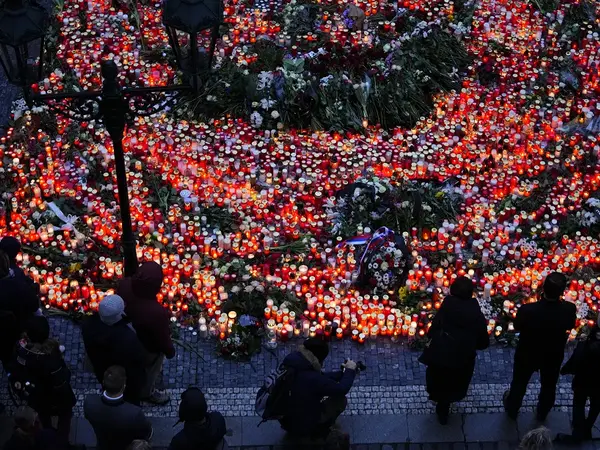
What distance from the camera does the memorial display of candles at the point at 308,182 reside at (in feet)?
32.7

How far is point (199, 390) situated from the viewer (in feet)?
23.8

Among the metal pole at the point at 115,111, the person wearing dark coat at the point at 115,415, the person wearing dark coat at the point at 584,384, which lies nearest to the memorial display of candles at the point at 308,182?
the person wearing dark coat at the point at 584,384

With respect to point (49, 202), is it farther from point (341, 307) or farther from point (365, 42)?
point (365, 42)

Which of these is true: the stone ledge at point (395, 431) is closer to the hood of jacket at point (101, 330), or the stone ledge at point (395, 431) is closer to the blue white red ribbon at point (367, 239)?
the hood of jacket at point (101, 330)

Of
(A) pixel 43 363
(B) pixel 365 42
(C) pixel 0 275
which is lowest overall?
(A) pixel 43 363

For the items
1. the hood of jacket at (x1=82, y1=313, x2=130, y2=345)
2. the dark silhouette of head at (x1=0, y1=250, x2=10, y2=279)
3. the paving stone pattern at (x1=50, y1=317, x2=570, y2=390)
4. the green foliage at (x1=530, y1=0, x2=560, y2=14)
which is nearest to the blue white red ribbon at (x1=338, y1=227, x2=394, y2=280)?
the paving stone pattern at (x1=50, y1=317, x2=570, y2=390)

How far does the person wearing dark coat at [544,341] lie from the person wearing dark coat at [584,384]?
0.56 ft

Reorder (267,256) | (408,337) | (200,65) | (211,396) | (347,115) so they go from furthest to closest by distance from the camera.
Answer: (347,115), (267,256), (408,337), (211,396), (200,65)

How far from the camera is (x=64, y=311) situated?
9.86 meters

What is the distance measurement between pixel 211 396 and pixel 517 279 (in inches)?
138

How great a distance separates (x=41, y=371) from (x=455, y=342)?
338 cm

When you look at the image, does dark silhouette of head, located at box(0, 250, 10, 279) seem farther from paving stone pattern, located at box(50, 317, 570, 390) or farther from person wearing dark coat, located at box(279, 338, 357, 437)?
person wearing dark coat, located at box(279, 338, 357, 437)

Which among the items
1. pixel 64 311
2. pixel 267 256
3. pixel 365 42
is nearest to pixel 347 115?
pixel 365 42

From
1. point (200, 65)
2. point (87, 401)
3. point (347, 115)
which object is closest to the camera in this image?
point (87, 401)
